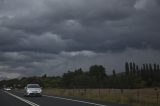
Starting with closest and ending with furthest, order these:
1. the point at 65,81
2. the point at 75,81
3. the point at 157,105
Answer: the point at 157,105 → the point at 75,81 → the point at 65,81

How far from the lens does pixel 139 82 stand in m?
152

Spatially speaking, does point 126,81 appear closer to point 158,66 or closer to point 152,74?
point 152,74

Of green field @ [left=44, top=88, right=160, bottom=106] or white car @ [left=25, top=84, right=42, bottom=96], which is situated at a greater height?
white car @ [left=25, top=84, right=42, bottom=96]

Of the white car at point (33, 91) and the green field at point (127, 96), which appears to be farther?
the white car at point (33, 91)

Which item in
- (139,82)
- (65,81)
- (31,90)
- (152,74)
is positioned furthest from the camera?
(65,81)

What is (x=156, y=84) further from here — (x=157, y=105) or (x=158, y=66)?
(x=157, y=105)

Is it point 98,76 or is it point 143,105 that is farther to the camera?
point 98,76

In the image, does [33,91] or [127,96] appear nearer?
[127,96]

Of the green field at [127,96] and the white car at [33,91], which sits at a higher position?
the white car at [33,91]

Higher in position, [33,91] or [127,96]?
[33,91]

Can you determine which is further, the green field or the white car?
the white car

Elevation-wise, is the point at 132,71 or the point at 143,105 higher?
the point at 132,71

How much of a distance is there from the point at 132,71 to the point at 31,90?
14397cm

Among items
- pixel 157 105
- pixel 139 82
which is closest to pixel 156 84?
pixel 139 82
